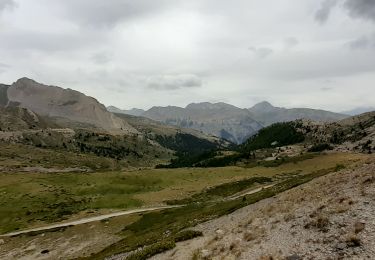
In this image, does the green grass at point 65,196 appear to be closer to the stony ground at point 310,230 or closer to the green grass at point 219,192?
the green grass at point 219,192

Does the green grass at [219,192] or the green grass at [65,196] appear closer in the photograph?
the green grass at [219,192]

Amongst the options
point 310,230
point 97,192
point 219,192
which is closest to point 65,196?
point 97,192

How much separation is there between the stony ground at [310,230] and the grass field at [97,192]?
72.9 metres

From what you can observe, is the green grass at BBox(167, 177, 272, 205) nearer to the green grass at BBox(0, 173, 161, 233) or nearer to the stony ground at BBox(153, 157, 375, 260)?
the green grass at BBox(0, 173, 161, 233)

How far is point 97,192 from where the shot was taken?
148m

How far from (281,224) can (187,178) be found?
451 ft

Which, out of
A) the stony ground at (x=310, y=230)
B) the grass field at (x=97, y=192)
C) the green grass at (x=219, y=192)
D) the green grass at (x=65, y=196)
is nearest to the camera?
the stony ground at (x=310, y=230)

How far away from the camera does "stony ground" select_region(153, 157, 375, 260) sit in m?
24.9

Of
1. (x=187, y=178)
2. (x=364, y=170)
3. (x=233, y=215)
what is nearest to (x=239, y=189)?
(x=187, y=178)

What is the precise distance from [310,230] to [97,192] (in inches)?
4993

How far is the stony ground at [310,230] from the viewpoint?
24938mm

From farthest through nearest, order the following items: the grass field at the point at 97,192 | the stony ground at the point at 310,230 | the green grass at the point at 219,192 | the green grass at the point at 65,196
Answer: the grass field at the point at 97,192 < the green grass at the point at 65,196 < the green grass at the point at 219,192 < the stony ground at the point at 310,230

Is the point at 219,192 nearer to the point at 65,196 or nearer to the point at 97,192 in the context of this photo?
the point at 97,192

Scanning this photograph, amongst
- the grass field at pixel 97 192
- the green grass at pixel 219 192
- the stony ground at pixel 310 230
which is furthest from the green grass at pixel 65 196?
the stony ground at pixel 310 230
